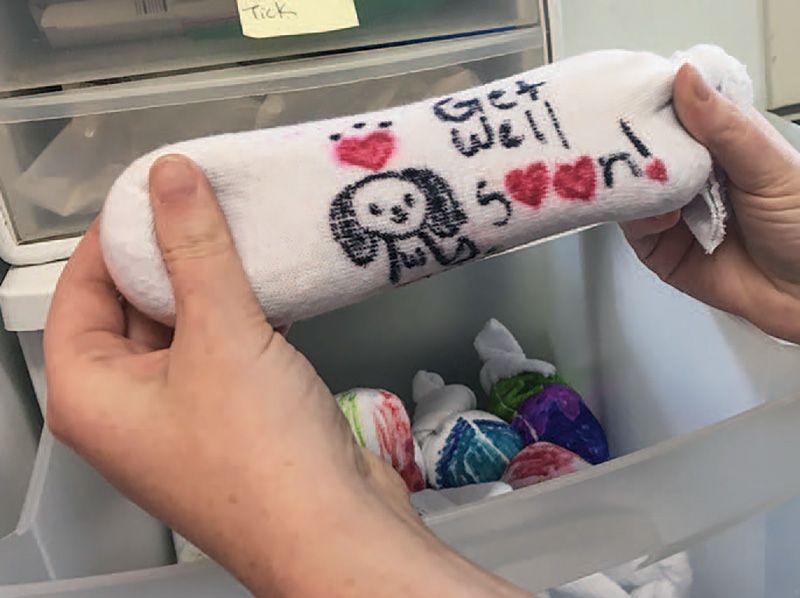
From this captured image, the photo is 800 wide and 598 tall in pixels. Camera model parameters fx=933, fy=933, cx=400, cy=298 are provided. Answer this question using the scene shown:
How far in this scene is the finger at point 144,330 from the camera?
0.40 m

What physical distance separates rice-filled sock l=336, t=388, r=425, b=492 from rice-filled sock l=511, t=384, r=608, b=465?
0.09 metres

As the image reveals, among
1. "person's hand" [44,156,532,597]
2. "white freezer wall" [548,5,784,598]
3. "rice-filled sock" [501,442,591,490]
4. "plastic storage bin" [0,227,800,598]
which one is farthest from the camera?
"rice-filled sock" [501,442,591,490]

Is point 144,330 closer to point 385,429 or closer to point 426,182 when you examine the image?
point 426,182

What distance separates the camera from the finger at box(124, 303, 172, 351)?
0.40 m

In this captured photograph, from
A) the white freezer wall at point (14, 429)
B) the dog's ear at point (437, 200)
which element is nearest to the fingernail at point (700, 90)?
the dog's ear at point (437, 200)

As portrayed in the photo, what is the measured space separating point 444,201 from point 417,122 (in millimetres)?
38

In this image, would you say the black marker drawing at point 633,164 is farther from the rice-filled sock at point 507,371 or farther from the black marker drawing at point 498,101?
the rice-filled sock at point 507,371

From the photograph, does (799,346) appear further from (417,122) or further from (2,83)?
(2,83)

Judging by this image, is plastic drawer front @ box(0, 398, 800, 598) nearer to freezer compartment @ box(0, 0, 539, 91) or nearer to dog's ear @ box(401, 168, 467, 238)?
dog's ear @ box(401, 168, 467, 238)

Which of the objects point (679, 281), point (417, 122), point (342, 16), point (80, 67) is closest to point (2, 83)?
point (80, 67)

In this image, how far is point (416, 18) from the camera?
0.66 metres

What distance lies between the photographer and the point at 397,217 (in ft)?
1.26

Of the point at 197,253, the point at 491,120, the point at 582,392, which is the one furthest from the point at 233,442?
the point at 582,392

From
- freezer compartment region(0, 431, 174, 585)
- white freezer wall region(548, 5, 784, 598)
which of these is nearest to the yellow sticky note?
white freezer wall region(548, 5, 784, 598)
